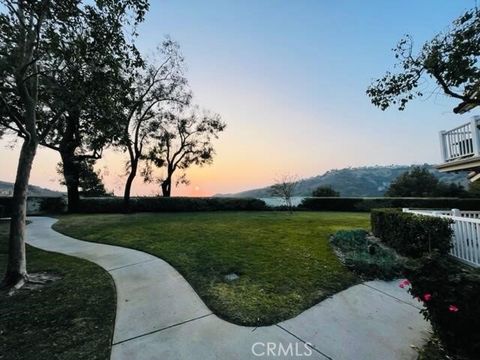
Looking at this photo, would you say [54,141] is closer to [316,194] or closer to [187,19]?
[187,19]

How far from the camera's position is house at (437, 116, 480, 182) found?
336 inches

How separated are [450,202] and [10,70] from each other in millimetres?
21775

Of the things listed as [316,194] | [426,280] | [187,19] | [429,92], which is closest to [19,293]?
[426,280]

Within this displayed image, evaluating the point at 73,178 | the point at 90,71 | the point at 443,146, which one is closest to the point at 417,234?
the point at 443,146

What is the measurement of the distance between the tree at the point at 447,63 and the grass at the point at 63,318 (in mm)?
8764

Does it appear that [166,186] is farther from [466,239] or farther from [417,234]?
[466,239]

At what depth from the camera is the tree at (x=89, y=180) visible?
55.1 feet

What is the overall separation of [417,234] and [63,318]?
21.7 ft

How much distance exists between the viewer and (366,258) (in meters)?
5.48

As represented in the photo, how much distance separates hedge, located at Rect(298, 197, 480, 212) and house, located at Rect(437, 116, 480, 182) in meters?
7.52

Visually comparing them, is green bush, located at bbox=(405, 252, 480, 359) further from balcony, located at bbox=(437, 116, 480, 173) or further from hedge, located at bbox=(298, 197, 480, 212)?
hedge, located at bbox=(298, 197, 480, 212)

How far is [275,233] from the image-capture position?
860 centimetres

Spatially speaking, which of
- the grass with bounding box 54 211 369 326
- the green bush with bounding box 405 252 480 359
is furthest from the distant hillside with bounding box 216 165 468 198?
the green bush with bounding box 405 252 480 359

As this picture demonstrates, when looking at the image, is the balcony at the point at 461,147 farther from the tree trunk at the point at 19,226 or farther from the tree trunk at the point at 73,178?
the tree trunk at the point at 73,178
